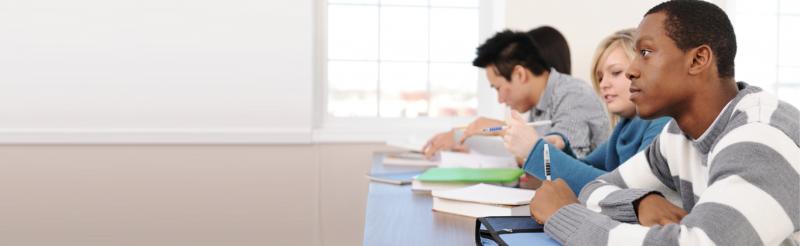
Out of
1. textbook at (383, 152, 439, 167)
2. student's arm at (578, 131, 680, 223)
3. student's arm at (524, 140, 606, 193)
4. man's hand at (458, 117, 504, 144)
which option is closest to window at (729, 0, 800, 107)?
man's hand at (458, 117, 504, 144)

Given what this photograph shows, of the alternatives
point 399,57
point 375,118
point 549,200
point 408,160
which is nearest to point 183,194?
point 375,118

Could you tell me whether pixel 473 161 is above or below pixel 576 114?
below

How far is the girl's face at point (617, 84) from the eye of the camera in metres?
1.89

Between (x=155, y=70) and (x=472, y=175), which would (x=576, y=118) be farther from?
(x=155, y=70)

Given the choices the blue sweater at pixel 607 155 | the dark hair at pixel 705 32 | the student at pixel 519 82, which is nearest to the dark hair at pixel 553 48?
the student at pixel 519 82

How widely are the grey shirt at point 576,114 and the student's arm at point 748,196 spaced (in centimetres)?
141

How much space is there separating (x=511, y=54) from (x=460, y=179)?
39.2 inches

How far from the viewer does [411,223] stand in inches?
56.9

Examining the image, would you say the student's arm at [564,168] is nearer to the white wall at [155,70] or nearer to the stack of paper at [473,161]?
the stack of paper at [473,161]

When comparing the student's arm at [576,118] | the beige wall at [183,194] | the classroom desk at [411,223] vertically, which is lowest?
the beige wall at [183,194]

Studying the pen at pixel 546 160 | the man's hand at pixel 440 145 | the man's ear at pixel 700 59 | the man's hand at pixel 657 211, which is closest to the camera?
the man's ear at pixel 700 59

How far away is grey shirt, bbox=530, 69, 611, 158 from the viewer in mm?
2410

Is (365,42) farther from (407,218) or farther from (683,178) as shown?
(683,178)

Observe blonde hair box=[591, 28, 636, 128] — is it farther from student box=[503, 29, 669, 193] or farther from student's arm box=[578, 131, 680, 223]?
student's arm box=[578, 131, 680, 223]
